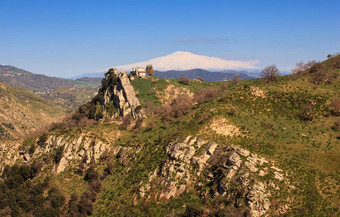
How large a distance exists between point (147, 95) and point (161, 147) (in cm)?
6747

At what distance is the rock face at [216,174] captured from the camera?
5006 centimetres

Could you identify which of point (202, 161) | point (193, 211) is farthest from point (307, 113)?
point (193, 211)

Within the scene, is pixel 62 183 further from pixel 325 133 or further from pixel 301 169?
pixel 325 133

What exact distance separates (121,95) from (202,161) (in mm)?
69047

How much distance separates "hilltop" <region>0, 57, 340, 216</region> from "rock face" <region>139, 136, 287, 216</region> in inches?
8.1

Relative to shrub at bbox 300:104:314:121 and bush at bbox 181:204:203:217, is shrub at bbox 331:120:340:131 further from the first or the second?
bush at bbox 181:204:203:217

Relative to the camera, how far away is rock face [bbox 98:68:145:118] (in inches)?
4502

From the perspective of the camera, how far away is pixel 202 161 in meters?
60.7

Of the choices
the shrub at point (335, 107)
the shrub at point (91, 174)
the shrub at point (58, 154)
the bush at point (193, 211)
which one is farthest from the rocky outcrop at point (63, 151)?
the shrub at point (335, 107)

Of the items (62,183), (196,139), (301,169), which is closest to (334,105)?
(301,169)

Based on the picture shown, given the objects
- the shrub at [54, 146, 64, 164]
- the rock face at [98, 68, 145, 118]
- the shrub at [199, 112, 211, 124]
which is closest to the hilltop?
the shrub at [199, 112, 211, 124]

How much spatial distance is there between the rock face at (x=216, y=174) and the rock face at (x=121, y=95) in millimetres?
47447

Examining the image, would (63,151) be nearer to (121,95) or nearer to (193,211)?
(121,95)

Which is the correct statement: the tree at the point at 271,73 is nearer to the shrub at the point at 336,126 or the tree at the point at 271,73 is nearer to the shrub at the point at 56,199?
the shrub at the point at 336,126
